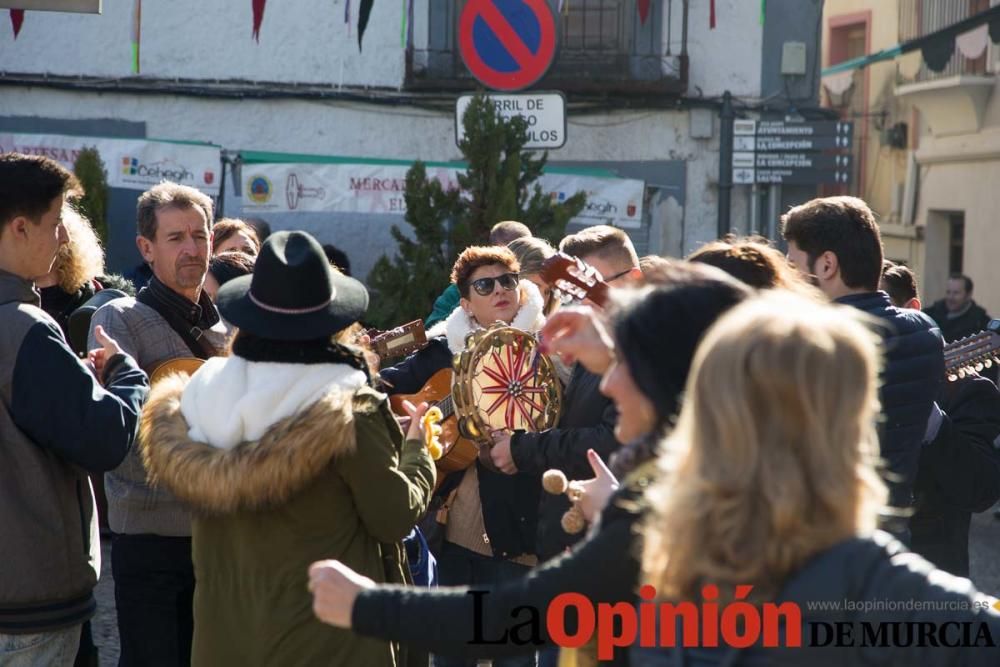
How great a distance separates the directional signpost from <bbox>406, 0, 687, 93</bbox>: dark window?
98 centimetres

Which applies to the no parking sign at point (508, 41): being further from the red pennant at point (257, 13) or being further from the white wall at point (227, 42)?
the red pennant at point (257, 13)

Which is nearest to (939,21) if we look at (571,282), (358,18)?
(358,18)

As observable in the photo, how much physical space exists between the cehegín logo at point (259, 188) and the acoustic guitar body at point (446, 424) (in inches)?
384

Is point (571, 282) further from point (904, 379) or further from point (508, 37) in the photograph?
point (508, 37)

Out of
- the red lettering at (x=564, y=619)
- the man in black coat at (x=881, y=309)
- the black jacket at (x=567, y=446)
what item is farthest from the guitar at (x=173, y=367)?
the red lettering at (x=564, y=619)

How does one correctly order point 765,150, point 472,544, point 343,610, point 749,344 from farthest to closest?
point 765,150, point 472,544, point 343,610, point 749,344

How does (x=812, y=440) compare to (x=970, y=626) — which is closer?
Result: (x=812, y=440)

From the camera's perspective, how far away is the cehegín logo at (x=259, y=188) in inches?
583

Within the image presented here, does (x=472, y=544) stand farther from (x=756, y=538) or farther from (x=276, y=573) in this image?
(x=756, y=538)

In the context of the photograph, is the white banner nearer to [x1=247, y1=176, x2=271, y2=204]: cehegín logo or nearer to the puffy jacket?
[x1=247, y1=176, x2=271, y2=204]: cehegín logo

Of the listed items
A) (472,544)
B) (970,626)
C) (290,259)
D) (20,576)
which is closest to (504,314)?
(472,544)

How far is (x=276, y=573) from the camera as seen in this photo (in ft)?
11.2

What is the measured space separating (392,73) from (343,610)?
43.8ft

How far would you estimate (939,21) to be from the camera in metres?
19.5
